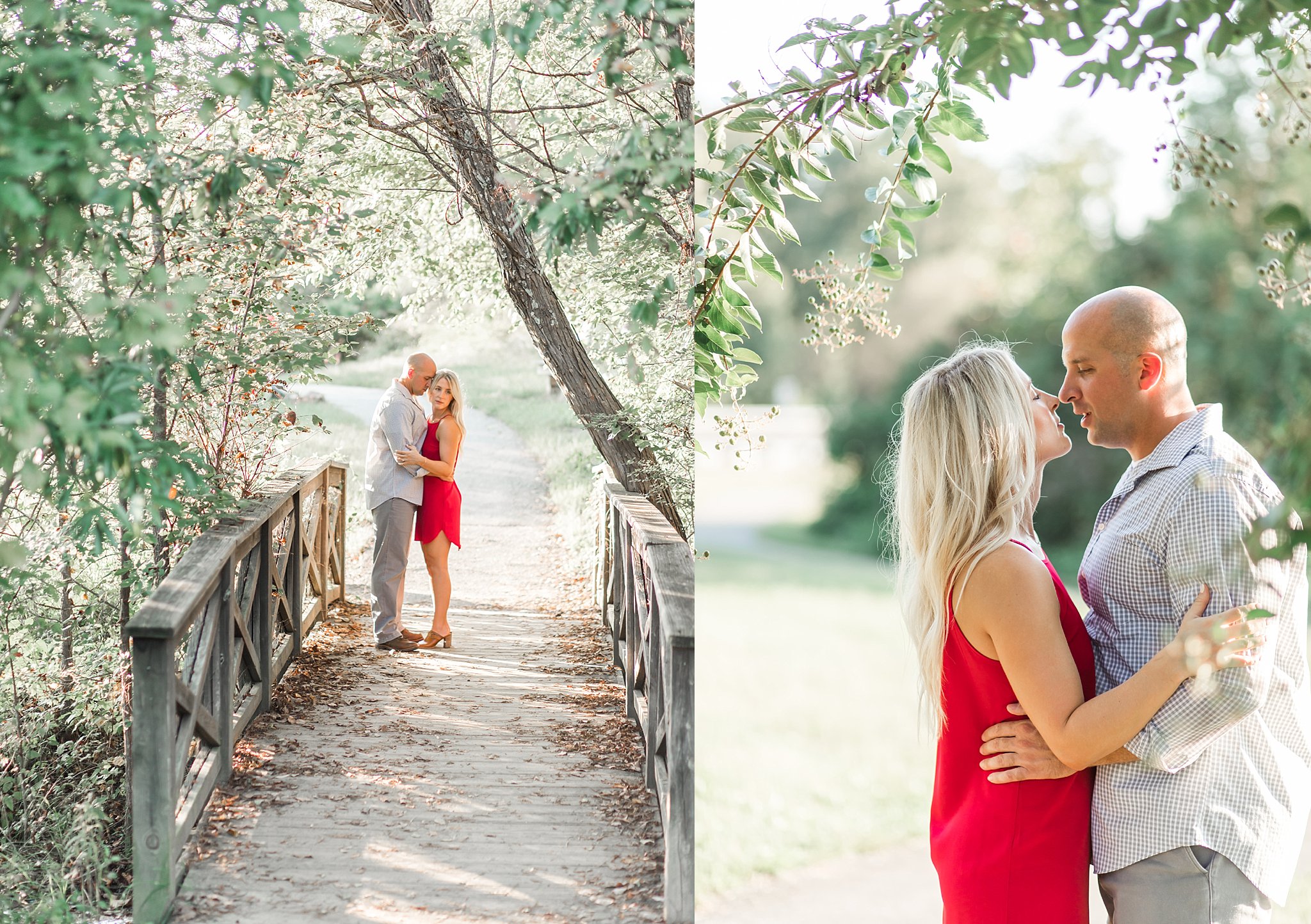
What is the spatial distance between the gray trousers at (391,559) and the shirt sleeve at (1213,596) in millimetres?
1844

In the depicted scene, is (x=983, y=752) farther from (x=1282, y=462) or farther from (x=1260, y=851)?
(x=1282, y=462)

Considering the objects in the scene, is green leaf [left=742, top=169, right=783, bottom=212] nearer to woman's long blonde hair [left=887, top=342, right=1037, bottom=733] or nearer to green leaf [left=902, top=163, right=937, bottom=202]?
green leaf [left=902, top=163, right=937, bottom=202]

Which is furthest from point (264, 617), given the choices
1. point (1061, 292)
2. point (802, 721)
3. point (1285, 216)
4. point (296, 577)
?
point (1061, 292)

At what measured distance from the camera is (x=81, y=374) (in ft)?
6.07

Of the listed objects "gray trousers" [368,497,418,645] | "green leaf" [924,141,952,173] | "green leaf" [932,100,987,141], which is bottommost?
"gray trousers" [368,497,418,645]

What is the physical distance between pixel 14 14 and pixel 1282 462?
2525 mm

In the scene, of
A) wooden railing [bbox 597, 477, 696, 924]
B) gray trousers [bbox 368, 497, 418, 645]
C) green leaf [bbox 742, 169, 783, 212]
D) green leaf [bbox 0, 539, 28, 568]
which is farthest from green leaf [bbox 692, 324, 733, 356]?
green leaf [bbox 0, 539, 28, 568]

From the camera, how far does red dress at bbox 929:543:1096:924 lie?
1.73 m

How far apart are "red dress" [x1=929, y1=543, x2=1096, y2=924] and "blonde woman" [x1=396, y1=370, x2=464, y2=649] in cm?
147

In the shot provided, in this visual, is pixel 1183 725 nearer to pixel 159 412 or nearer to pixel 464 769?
pixel 464 769

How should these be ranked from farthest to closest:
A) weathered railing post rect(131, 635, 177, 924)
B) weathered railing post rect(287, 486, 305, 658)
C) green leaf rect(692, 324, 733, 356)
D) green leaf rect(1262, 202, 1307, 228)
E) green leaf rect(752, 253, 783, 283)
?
weathered railing post rect(287, 486, 305, 658) < green leaf rect(692, 324, 733, 356) < green leaf rect(752, 253, 783, 283) < weathered railing post rect(131, 635, 177, 924) < green leaf rect(1262, 202, 1307, 228)

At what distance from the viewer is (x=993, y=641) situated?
1.68m

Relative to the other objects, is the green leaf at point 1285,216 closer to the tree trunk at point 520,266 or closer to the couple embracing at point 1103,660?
the couple embracing at point 1103,660

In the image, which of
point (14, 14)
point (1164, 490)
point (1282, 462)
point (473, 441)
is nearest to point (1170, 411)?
point (1164, 490)
